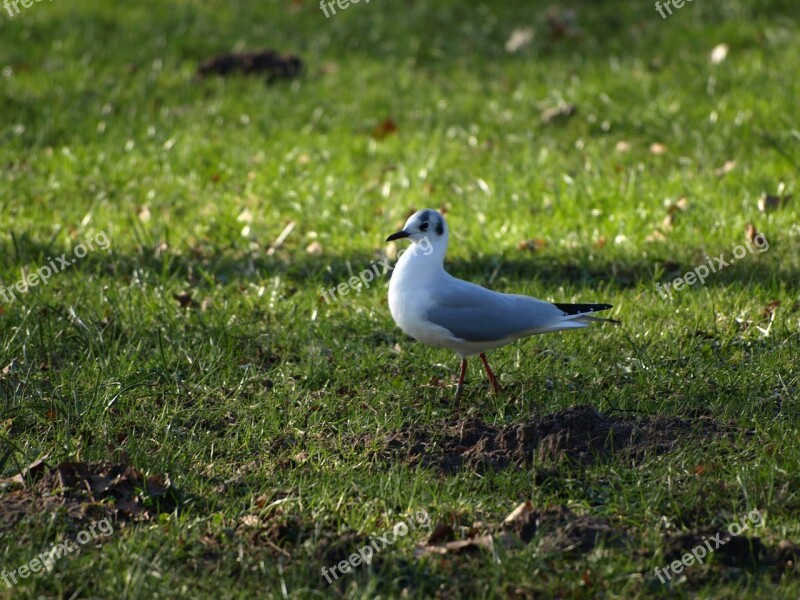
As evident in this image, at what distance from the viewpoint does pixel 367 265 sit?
6.30 meters

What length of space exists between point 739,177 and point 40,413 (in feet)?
15.8

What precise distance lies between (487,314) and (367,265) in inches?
74.2

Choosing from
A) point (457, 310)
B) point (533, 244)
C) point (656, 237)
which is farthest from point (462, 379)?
point (656, 237)

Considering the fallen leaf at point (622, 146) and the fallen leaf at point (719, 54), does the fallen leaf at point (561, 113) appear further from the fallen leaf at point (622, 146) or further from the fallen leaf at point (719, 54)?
the fallen leaf at point (719, 54)

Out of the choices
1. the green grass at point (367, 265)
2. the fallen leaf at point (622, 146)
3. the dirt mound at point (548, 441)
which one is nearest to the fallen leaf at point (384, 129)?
the green grass at point (367, 265)

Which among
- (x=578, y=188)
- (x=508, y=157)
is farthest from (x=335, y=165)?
(x=578, y=188)

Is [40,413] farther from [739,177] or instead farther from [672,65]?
[672,65]

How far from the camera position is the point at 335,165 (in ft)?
25.8

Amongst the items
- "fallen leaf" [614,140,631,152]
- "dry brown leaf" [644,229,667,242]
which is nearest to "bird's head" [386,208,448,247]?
"dry brown leaf" [644,229,667,242]

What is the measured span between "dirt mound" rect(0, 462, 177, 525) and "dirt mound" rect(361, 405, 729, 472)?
92 centimetres

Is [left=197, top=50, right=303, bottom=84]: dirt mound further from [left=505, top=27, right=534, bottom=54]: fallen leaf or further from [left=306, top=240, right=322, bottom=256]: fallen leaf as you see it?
[left=306, top=240, right=322, bottom=256]: fallen leaf

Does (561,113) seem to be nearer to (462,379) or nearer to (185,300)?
(185,300)

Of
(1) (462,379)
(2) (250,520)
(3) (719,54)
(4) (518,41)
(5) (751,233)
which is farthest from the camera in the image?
(4) (518,41)

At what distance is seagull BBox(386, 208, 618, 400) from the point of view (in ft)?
14.8
